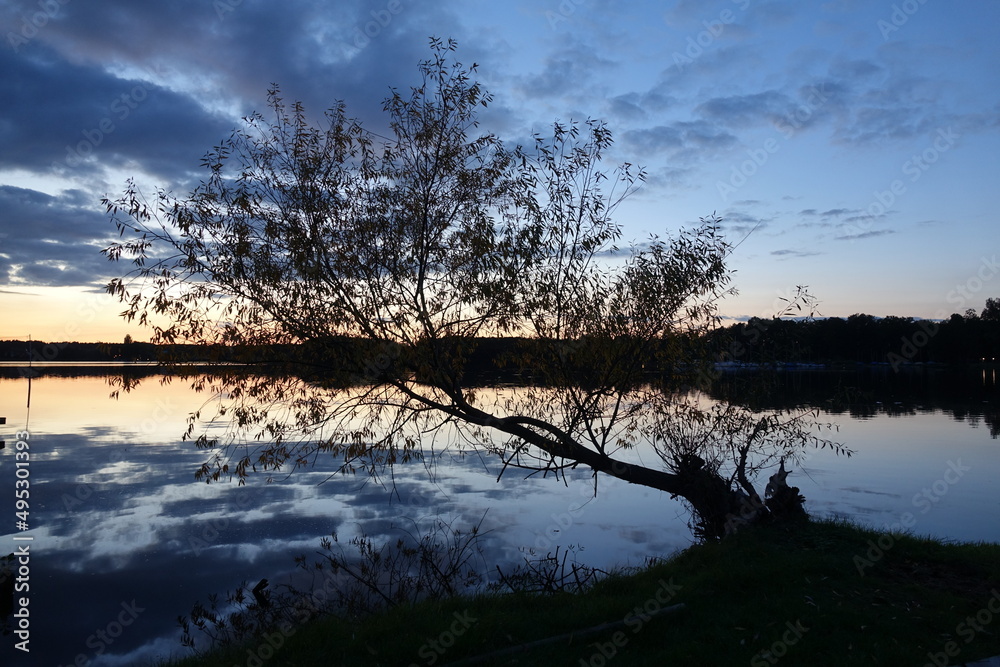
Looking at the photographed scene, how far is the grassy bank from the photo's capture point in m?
8.23

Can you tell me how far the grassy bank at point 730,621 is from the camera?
324 inches

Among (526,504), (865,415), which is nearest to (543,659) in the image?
(526,504)

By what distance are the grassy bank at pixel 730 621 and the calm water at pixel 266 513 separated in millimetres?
3867

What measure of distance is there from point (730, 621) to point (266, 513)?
1338 cm

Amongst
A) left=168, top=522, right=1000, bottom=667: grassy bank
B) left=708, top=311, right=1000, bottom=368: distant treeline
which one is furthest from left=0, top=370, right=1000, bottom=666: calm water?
left=708, top=311, right=1000, bottom=368: distant treeline

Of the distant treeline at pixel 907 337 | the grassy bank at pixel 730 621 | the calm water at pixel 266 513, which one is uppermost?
the distant treeline at pixel 907 337

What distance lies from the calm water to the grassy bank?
3867 millimetres

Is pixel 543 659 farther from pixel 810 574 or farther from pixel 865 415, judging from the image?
pixel 865 415

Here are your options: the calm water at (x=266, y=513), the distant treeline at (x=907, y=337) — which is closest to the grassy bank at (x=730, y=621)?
the calm water at (x=266, y=513)

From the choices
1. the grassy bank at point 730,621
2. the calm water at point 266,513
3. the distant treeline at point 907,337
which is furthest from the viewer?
the distant treeline at point 907,337

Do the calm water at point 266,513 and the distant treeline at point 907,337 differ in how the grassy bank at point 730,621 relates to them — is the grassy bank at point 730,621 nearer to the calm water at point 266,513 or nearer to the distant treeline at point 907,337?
the calm water at point 266,513

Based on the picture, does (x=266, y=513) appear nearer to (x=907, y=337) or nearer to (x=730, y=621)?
(x=730, y=621)

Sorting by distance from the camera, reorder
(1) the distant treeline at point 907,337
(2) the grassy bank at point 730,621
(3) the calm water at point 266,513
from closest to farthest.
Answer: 1. (2) the grassy bank at point 730,621
2. (3) the calm water at point 266,513
3. (1) the distant treeline at point 907,337

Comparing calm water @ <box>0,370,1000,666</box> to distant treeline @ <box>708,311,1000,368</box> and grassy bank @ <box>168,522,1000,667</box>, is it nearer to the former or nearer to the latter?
grassy bank @ <box>168,522,1000,667</box>
